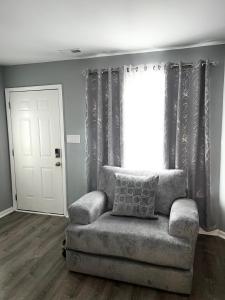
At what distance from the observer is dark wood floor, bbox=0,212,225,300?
2.06 metres

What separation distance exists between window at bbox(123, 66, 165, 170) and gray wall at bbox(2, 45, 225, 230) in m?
0.23

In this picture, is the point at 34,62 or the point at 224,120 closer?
the point at 224,120

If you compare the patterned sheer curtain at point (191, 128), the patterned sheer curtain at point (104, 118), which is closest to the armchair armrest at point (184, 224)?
the patterned sheer curtain at point (191, 128)

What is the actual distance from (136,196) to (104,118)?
3.93 ft

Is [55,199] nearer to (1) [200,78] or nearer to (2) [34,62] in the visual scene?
(2) [34,62]

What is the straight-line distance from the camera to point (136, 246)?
2.11m

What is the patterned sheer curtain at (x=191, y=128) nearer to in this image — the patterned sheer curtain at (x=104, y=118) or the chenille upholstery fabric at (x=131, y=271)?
the patterned sheer curtain at (x=104, y=118)

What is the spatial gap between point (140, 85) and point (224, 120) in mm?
1119

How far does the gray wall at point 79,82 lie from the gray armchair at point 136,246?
0.96m

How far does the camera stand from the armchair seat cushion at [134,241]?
2.02m

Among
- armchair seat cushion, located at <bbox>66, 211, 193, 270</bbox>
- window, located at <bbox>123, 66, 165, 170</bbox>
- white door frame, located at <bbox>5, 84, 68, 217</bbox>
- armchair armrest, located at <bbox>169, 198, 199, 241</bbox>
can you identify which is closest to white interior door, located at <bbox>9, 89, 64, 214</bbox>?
white door frame, located at <bbox>5, 84, 68, 217</bbox>

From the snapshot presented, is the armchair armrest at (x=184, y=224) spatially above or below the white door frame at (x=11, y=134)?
below

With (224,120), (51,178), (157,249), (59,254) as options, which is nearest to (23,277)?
(59,254)

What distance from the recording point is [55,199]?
373cm
